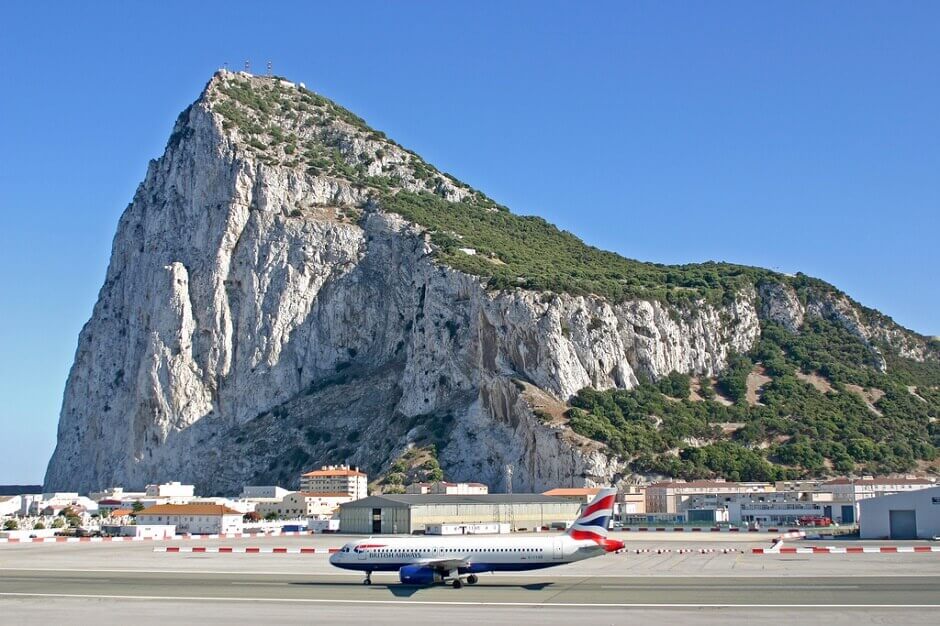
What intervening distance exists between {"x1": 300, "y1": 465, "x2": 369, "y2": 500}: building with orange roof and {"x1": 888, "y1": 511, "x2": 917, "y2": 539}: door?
66.4 metres

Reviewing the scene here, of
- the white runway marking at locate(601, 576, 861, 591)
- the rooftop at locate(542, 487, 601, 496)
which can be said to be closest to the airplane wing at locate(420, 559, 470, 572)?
the white runway marking at locate(601, 576, 861, 591)

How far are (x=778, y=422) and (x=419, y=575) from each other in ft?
344

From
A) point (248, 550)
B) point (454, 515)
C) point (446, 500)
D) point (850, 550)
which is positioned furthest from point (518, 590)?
point (446, 500)

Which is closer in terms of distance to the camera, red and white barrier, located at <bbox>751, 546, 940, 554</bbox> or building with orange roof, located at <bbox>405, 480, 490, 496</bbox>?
red and white barrier, located at <bbox>751, 546, 940, 554</bbox>

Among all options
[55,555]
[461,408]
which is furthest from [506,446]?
[55,555]

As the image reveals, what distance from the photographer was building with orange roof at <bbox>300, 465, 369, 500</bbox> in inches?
5212

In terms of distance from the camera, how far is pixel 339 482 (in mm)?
133125

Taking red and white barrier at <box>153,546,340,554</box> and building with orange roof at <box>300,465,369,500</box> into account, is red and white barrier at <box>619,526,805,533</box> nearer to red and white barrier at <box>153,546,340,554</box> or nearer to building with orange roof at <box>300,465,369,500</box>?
red and white barrier at <box>153,546,340,554</box>

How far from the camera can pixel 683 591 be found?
44219mm

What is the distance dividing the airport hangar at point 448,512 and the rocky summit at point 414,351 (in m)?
16.8

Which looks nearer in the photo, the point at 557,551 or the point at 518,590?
the point at 518,590

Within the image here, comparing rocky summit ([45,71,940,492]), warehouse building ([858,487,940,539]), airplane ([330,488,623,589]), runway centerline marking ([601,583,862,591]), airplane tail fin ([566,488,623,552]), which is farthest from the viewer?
rocky summit ([45,71,940,492])

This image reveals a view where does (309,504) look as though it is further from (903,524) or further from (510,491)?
(903,524)

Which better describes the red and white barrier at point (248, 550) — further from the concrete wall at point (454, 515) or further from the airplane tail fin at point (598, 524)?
the concrete wall at point (454, 515)
